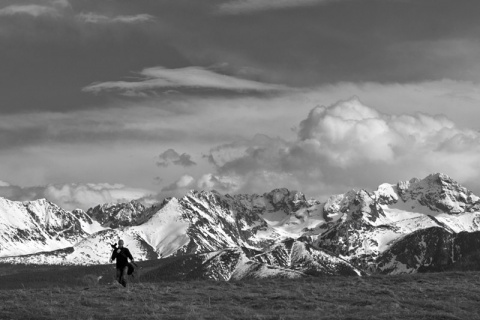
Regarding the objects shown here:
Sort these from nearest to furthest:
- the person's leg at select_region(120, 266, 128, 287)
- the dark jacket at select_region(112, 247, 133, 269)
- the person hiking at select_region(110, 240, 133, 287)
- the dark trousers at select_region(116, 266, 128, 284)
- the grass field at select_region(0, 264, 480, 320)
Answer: the grass field at select_region(0, 264, 480, 320), the person's leg at select_region(120, 266, 128, 287), the dark trousers at select_region(116, 266, 128, 284), the person hiking at select_region(110, 240, 133, 287), the dark jacket at select_region(112, 247, 133, 269)

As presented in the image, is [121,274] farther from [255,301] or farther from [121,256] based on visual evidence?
[255,301]

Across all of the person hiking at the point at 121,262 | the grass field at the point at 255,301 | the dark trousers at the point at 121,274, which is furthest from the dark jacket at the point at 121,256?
the grass field at the point at 255,301

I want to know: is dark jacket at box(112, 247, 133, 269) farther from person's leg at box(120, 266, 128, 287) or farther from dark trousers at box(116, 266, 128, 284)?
person's leg at box(120, 266, 128, 287)

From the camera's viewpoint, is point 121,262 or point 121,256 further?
point 121,256

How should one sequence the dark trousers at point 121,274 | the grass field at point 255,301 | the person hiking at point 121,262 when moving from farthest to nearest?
1. the person hiking at point 121,262
2. the dark trousers at point 121,274
3. the grass field at point 255,301

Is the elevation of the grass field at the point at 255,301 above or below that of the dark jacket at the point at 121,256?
below

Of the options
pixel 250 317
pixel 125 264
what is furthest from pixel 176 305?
pixel 125 264

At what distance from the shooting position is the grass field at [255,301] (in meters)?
43.9

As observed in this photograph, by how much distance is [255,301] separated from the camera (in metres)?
49.1

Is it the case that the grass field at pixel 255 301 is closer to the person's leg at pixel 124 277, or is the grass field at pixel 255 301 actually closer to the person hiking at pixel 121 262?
the person's leg at pixel 124 277

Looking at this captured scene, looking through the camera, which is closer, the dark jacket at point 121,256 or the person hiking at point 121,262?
the person hiking at point 121,262

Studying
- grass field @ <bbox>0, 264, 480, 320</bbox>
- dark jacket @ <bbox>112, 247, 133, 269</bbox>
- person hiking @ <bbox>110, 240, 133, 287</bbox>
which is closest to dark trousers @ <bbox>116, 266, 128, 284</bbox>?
person hiking @ <bbox>110, 240, 133, 287</bbox>

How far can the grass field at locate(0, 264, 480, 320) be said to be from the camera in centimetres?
4391

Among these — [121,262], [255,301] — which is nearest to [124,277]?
[121,262]
